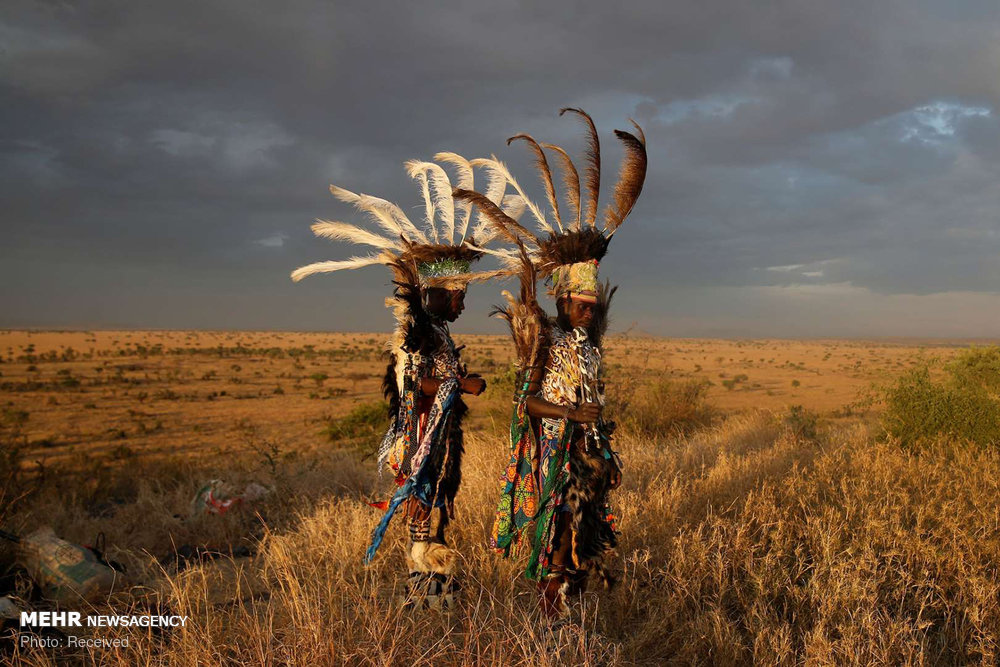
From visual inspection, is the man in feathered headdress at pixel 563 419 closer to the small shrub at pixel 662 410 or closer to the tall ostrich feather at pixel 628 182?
the tall ostrich feather at pixel 628 182

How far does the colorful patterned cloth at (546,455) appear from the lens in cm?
343

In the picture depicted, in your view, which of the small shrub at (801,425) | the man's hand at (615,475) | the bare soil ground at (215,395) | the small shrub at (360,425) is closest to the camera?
the man's hand at (615,475)

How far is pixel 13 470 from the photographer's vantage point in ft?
21.8

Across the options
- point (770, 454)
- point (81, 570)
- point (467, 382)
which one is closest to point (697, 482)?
point (770, 454)

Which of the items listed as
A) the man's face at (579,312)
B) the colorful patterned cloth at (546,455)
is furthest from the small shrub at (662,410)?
the man's face at (579,312)

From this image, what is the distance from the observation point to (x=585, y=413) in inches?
130

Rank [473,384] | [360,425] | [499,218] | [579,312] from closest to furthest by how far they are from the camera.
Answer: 1. [579,312]
2. [499,218]
3. [473,384]
4. [360,425]

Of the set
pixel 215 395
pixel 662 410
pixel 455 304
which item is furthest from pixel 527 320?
pixel 215 395

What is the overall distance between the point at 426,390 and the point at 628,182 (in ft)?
6.47

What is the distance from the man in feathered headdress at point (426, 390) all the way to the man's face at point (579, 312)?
708 mm

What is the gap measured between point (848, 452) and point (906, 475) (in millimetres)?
1599

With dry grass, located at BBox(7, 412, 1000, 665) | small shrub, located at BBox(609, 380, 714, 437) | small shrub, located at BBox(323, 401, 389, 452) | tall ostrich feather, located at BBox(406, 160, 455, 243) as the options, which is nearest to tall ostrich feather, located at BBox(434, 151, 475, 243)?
tall ostrich feather, located at BBox(406, 160, 455, 243)

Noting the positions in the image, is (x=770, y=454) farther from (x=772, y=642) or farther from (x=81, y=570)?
(x=81, y=570)

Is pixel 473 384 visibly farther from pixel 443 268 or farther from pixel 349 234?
pixel 349 234
